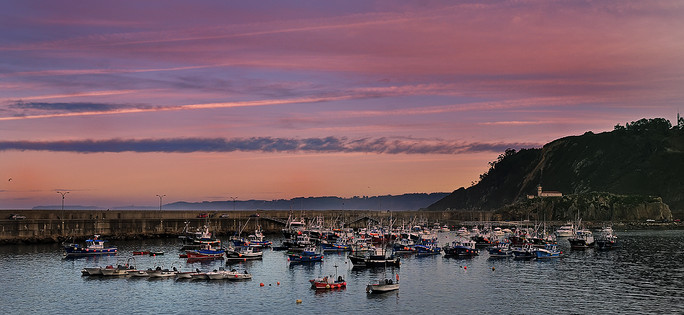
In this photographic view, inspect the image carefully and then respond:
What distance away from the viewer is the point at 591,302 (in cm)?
8575

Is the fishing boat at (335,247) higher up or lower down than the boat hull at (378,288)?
higher up

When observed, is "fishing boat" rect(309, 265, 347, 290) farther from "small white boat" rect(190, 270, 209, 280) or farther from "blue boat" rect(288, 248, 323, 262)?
"blue boat" rect(288, 248, 323, 262)

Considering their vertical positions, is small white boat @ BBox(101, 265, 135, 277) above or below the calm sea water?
above

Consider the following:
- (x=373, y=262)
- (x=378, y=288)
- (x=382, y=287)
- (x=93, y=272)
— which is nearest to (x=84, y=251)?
(x=93, y=272)

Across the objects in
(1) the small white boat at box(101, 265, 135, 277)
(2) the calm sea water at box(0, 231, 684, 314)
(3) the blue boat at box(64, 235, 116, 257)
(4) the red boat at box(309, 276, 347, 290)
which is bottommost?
(2) the calm sea water at box(0, 231, 684, 314)

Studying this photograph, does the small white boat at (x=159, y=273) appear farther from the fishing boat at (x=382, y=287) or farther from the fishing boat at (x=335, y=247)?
the fishing boat at (x=335, y=247)

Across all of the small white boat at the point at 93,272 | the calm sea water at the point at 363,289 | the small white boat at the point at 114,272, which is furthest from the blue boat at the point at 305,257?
the small white boat at the point at 93,272

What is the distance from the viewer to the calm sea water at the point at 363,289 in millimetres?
81250

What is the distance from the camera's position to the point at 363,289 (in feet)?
312

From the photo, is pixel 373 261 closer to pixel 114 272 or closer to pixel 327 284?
pixel 327 284

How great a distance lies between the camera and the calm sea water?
8125 cm

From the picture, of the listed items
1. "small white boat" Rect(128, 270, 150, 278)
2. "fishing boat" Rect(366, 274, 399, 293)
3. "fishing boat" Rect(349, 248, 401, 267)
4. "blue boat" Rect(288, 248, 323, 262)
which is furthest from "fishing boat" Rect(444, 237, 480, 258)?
"small white boat" Rect(128, 270, 150, 278)

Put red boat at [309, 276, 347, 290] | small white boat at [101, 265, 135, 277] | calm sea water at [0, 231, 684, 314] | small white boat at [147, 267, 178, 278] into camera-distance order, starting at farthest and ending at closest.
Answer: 1. small white boat at [101, 265, 135, 277]
2. small white boat at [147, 267, 178, 278]
3. red boat at [309, 276, 347, 290]
4. calm sea water at [0, 231, 684, 314]

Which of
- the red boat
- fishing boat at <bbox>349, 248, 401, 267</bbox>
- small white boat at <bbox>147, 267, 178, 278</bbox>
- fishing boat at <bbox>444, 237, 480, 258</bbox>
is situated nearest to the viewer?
the red boat
